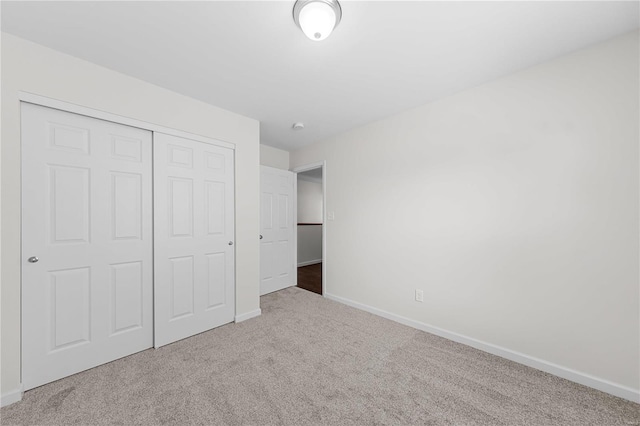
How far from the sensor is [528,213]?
193 centimetres

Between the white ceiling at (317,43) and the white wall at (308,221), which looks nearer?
the white ceiling at (317,43)

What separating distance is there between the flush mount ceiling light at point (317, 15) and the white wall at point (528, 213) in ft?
5.16

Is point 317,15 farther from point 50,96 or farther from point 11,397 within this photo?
point 11,397

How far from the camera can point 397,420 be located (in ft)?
4.67

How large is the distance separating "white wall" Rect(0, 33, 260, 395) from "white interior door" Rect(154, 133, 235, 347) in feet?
0.47

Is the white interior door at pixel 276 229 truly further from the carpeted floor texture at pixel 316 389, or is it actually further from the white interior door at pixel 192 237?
the carpeted floor texture at pixel 316 389

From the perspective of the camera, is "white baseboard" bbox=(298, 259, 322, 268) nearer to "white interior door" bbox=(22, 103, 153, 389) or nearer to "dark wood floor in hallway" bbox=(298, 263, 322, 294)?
"dark wood floor in hallway" bbox=(298, 263, 322, 294)

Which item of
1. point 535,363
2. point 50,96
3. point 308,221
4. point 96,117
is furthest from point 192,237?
point 308,221

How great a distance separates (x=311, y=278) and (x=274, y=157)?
239 centimetres

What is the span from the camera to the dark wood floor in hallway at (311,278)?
4.09 m

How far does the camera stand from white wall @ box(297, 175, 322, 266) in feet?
19.1

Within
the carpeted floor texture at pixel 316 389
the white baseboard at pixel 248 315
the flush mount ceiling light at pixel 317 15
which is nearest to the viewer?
the flush mount ceiling light at pixel 317 15

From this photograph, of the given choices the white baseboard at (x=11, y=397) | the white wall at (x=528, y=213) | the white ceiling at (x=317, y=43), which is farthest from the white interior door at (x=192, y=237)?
the white wall at (x=528, y=213)

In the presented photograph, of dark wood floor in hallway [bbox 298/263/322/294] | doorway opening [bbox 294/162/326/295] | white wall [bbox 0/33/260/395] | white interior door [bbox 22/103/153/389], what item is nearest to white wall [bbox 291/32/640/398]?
dark wood floor in hallway [bbox 298/263/322/294]
